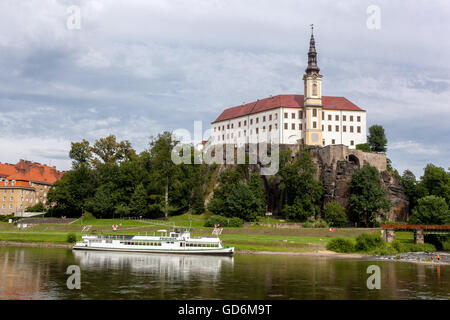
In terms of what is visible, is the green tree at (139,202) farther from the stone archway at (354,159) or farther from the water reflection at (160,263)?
the stone archway at (354,159)

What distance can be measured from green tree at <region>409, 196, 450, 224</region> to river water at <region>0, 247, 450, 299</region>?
22.8 m

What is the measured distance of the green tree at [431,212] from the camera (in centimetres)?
7100

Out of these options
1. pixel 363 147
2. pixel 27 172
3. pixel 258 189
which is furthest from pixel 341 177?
pixel 27 172

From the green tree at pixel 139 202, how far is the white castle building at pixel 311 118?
99.3 feet

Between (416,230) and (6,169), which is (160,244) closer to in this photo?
(416,230)

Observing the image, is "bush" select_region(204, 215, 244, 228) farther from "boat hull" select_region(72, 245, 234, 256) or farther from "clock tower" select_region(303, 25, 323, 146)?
"clock tower" select_region(303, 25, 323, 146)

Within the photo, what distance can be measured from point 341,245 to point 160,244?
24952 millimetres

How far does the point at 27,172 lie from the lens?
377ft

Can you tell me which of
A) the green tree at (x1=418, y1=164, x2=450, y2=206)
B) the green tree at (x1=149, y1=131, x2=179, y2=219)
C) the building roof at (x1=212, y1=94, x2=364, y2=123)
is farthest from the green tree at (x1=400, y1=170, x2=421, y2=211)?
the green tree at (x1=149, y1=131, x2=179, y2=219)

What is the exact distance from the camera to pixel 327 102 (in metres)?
101

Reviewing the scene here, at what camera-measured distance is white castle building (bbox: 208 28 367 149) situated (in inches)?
3780

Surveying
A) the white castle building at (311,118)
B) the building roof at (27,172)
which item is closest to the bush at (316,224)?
the white castle building at (311,118)
